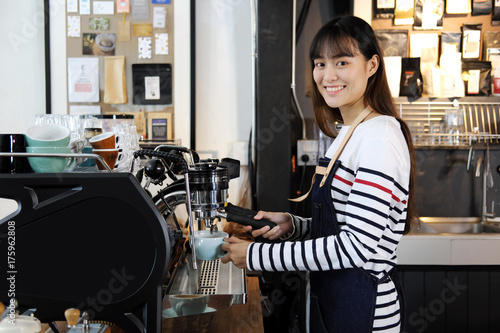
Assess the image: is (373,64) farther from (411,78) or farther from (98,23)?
(98,23)

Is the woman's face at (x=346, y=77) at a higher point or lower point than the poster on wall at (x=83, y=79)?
lower

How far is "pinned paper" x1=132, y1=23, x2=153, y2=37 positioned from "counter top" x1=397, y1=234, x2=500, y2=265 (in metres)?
1.94

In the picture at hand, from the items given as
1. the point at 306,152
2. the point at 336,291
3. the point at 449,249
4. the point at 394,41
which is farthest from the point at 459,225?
the point at 336,291

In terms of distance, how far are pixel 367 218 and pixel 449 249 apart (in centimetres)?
151

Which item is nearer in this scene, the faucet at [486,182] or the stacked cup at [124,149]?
the stacked cup at [124,149]

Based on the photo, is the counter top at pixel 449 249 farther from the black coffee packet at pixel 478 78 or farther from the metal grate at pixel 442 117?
the black coffee packet at pixel 478 78

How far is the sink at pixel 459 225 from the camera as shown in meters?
2.82

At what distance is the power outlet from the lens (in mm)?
2853

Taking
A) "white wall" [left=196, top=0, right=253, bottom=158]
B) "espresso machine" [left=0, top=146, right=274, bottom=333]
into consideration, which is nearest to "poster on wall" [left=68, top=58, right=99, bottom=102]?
"white wall" [left=196, top=0, right=253, bottom=158]

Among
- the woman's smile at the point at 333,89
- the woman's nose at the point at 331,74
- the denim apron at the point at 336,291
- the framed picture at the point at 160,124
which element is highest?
the woman's nose at the point at 331,74

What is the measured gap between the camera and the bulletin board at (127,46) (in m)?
2.93

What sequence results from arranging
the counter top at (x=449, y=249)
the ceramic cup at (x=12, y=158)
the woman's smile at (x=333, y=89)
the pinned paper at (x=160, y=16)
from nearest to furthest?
the ceramic cup at (x=12, y=158) → the woman's smile at (x=333, y=89) → the counter top at (x=449, y=249) → the pinned paper at (x=160, y=16)

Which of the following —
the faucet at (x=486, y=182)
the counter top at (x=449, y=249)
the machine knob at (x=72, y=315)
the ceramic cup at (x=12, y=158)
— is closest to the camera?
the machine knob at (x=72, y=315)

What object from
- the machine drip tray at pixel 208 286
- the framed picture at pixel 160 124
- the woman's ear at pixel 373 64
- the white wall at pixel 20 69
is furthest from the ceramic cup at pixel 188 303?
the white wall at pixel 20 69
